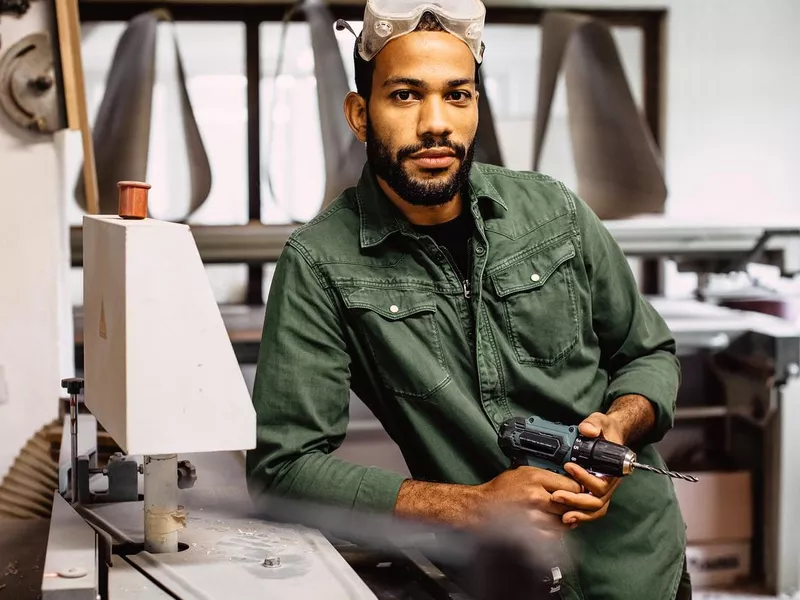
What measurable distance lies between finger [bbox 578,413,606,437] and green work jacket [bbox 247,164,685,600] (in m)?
0.08

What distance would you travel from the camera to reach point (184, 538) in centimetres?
121

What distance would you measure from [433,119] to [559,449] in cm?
51

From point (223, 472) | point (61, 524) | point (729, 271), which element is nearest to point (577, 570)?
point (223, 472)

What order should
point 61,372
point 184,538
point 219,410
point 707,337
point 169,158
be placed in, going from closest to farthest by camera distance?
1. point 219,410
2. point 184,538
3. point 61,372
4. point 707,337
5. point 169,158

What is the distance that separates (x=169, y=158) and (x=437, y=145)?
6.29 ft

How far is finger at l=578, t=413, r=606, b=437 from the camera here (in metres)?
1.31

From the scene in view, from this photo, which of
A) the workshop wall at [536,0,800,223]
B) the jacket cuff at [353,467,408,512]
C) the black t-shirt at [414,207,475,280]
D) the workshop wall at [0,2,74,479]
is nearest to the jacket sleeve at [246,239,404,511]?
the jacket cuff at [353,467,408,512]

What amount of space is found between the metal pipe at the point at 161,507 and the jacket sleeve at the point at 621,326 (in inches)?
27.7

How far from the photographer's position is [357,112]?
5.02 feet

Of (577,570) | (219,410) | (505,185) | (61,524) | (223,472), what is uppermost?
(505,185)

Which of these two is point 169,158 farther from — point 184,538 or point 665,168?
point 184,538

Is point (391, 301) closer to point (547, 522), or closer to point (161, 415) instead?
point (547, 522)

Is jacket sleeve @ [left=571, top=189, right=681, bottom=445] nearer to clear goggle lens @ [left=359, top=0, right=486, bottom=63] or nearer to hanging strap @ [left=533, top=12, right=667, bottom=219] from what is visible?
clear goggle lens @ [left=359, top=0, right=486, bottom=63]

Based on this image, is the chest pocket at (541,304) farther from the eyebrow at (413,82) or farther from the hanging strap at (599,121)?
the hanging strap at (599,121)
